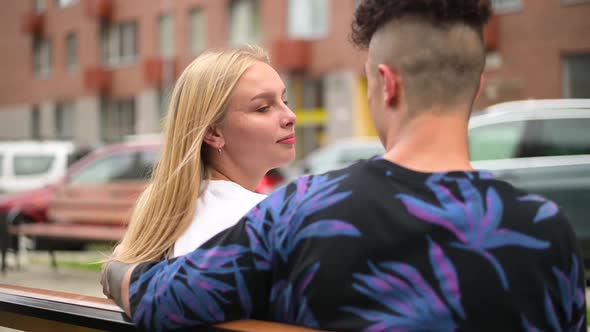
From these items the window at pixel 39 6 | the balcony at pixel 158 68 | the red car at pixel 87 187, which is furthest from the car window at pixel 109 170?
the window at pixel 39 6

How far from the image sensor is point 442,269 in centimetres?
135

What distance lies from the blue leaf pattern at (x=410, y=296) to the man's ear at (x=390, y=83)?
263mm

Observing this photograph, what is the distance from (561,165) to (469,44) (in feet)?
22.3

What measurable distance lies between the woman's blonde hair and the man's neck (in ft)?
2.14

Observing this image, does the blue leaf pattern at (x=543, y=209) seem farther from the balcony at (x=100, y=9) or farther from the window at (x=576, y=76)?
the balcony at (x=100, y=9)

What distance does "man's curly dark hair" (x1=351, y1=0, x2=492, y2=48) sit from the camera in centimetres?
141

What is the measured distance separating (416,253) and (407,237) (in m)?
0.03

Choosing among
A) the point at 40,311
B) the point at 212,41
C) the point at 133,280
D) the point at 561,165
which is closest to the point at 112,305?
the point at 133,280

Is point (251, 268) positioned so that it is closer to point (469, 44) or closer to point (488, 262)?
point (488, 262)

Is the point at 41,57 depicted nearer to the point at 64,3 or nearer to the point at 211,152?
the point at 64,3

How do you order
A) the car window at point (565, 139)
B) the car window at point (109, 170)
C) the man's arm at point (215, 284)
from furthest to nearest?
the car window at point (109, 170) → the car window at point (565, 139) → the man's arm at point (215, 284)

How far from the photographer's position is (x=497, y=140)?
834 cm

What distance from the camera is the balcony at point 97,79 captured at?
36719 millimetres

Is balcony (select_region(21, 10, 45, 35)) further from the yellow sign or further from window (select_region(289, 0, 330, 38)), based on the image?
the yellow sign
